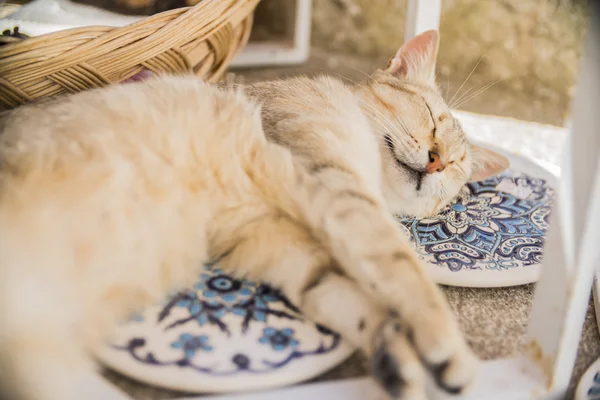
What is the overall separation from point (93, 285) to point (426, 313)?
25.5 inches

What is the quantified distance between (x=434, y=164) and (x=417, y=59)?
0.41 meters

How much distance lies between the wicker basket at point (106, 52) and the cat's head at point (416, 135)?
1.76 ft

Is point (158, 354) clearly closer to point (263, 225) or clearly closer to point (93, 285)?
point (93, 285)

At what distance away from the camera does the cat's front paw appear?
3.29 feet

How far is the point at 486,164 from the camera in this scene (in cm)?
191

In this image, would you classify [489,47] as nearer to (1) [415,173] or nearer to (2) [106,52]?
(1) [415,173]

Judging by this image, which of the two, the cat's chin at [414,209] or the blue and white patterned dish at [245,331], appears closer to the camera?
the blue and white patterned dish at [245,331]

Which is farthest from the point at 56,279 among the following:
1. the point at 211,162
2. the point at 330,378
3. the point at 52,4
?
the point at 52,4

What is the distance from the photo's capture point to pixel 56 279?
3.30ft

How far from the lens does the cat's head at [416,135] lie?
4.99 ft

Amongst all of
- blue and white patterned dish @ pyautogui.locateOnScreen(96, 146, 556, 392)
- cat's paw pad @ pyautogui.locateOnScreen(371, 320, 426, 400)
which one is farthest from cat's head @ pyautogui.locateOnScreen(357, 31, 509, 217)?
cat's paw pad @ pyautogui.locateOnScreen(371, 320, 426, 400)

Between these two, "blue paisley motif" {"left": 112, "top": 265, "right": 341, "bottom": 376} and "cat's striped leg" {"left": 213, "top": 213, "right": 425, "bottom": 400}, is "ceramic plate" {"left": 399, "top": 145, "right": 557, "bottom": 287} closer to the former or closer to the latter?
"cat's striped leg" {"left": 213, "top": 213, "right": 425, "bottom": 400}

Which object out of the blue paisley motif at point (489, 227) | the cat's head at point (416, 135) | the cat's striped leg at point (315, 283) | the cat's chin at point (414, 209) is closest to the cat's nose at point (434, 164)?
the cat's head at point (416, 135)

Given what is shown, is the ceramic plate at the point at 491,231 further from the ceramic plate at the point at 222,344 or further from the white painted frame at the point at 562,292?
the ceramic plate at the point at 222,344
